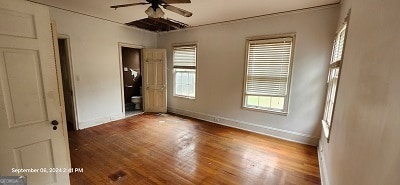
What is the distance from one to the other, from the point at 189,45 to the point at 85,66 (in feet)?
8.39

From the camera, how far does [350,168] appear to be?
1.18m

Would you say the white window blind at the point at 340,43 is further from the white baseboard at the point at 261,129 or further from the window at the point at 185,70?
the window at the point at 185,70

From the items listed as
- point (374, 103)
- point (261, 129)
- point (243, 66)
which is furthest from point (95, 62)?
point (374, 103)

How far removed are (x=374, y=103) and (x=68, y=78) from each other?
4.77 meters

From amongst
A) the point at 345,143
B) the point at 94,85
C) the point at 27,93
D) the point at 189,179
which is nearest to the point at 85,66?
the point at 94,85

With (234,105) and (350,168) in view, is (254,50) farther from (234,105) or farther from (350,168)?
(350,168)

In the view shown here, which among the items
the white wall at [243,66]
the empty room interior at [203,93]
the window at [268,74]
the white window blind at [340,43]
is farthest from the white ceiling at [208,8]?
the white window blind at [340,43]

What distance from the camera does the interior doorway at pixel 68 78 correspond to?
3520 mm

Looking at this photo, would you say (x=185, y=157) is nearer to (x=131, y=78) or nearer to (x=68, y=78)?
(x=68, y=78)

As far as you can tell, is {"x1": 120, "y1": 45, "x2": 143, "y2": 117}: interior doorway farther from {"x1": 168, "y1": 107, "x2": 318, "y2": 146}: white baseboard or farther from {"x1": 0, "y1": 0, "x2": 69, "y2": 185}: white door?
{"x1": 0, "y1": 0, "x2": 69, "y2": 185}: white door

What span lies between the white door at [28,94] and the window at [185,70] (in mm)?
A: 3345

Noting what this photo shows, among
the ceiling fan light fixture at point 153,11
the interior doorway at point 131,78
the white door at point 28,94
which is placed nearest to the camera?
the white door at point 28,94

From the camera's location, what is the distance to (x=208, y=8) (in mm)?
3125

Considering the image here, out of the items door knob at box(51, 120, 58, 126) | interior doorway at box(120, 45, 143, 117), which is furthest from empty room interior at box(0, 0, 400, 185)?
interior doorway at box(120, 45, 143, 117)
